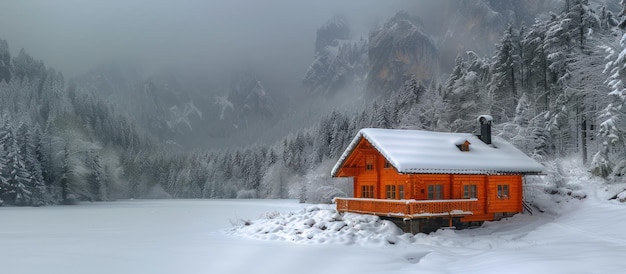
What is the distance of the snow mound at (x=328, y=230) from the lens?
26.3 meters

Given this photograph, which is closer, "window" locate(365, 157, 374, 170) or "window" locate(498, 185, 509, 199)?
"window" locate(498, 185, 509, 199)

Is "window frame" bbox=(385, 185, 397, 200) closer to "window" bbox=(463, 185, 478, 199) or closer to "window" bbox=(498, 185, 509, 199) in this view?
"window" bbox=(463, 185, 478, 199)

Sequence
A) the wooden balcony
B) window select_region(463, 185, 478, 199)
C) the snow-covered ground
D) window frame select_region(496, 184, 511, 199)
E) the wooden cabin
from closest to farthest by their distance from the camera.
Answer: the snow-covered ground
the wooden balcony
the wooden cabin
window select_region(463, 185, 478, 199)
window frame select_region(496, 184, 511, 199)

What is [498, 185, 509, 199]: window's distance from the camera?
105ft

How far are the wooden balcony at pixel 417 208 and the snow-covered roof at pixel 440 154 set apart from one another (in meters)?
1.87

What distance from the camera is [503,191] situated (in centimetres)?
3212

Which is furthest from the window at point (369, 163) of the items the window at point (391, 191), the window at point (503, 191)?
the window at point (503, 191)

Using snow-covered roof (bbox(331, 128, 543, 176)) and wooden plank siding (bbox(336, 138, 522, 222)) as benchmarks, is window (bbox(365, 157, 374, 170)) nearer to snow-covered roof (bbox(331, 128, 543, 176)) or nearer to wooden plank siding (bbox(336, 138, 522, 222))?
wooden plank siding (bbox(336, 138, 522, 222))

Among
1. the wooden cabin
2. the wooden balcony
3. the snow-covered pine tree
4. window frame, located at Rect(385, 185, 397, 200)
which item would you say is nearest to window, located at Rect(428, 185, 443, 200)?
the wooden cabin

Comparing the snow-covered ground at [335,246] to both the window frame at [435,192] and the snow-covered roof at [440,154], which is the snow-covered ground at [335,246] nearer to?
the window frame at [435,192]

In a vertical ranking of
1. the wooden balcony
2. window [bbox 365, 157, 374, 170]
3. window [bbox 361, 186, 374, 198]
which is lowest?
the wooden balcony

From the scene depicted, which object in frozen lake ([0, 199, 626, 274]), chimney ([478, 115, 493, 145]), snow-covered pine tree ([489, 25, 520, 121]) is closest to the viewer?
frozen lake ([0, 199, 626, 274])

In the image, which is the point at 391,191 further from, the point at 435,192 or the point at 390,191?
the point at 435,192

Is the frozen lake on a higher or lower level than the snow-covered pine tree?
lower
